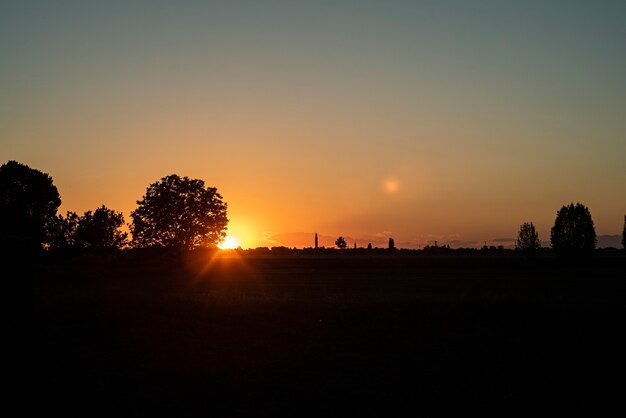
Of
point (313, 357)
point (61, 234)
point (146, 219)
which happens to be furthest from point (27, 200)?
point (313, 357)

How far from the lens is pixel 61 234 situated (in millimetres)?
69125

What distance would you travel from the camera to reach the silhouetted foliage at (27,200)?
64625mm

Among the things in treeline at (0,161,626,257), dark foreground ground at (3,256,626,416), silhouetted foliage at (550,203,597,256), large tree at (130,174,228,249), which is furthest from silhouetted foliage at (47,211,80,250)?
silhouetted foliage at (550,203,597,256)

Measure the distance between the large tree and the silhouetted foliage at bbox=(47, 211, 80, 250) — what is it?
17691 millimetres

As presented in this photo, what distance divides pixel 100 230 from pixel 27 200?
1750 cm

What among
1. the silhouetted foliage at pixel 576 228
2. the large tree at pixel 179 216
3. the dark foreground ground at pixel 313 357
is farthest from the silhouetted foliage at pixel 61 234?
the silhouetted foliage at pixel 576 228

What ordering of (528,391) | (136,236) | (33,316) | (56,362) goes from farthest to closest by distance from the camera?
(136,236)
(33,316)
(56,362)
(528,391)

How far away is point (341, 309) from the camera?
21781 millimetres

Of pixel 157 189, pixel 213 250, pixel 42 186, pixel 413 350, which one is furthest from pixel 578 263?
pixel 413 350

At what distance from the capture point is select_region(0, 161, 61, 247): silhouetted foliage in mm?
64625

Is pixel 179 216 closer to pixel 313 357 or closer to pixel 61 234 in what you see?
pixel 61 234

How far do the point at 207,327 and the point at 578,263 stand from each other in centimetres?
9335

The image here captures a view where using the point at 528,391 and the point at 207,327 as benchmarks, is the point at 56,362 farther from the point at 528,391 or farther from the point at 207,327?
the point at 528,391

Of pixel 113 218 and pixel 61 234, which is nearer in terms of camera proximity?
pixel 61 234
